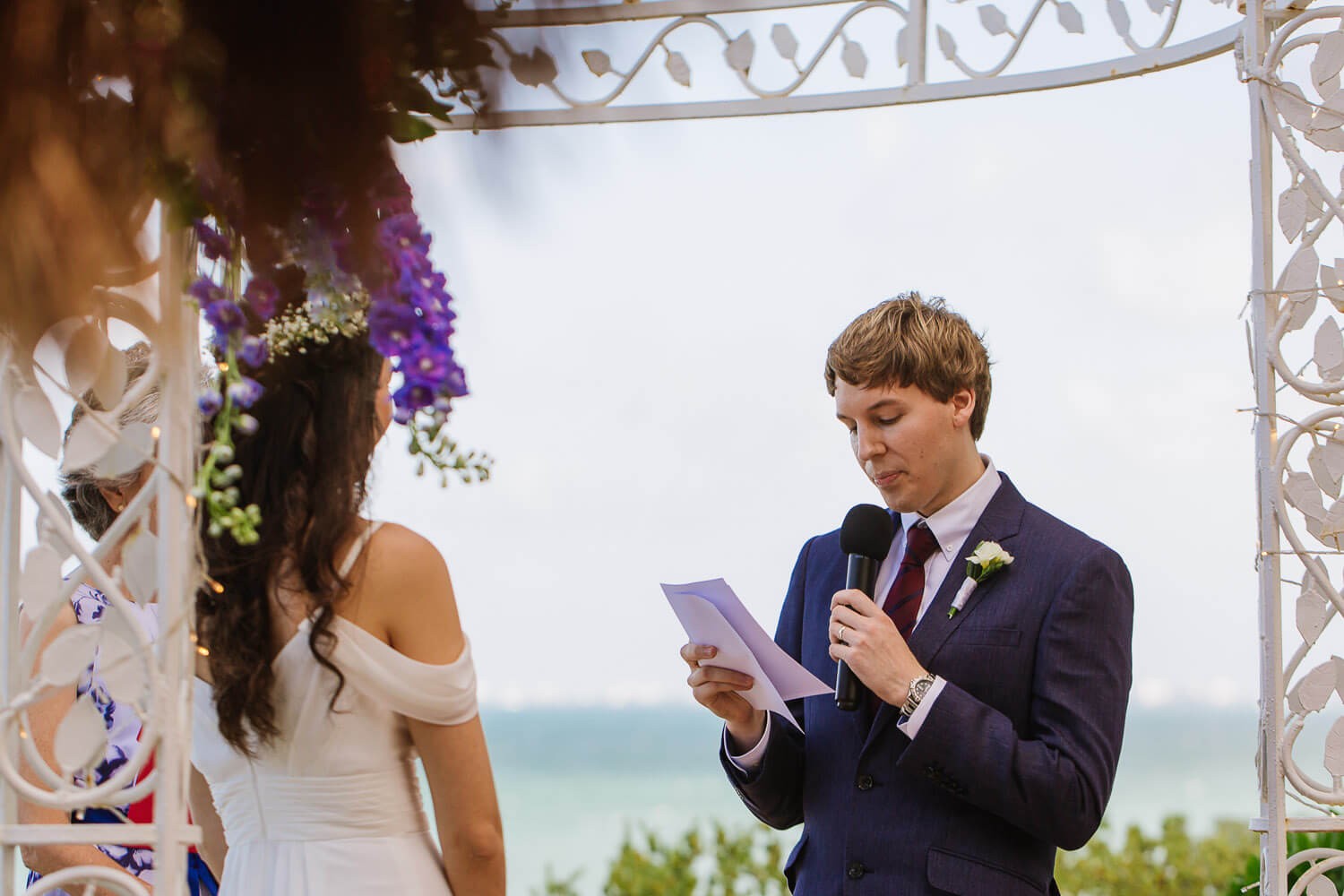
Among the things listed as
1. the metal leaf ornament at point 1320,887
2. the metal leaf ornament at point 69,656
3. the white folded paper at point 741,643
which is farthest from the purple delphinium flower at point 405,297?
the metal leaf ornament at point 1320,887

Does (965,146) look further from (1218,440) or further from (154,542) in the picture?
(154,542)

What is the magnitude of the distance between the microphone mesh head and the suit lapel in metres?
0.16

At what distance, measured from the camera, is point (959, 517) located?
261 cm

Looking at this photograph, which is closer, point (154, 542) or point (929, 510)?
point (154, 542)

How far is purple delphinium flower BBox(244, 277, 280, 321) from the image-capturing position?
4.01 ft

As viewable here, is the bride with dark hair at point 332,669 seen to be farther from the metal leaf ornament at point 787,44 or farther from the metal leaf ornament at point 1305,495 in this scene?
the metal leaf ornament at point 1305,495

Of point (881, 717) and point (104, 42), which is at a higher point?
point (104, 42)

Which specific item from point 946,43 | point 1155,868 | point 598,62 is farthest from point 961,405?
point 1155,868

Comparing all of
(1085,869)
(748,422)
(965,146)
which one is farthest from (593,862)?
(1085,869)

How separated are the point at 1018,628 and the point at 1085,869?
4.93m

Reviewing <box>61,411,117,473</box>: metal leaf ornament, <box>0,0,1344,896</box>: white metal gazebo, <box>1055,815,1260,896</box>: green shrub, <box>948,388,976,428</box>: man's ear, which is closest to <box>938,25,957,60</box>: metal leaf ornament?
<box>0,0,1344,896</box>: white metal gazebo

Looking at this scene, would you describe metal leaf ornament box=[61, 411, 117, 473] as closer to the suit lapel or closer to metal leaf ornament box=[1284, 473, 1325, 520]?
the suit lapel

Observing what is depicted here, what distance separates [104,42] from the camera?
1111 mm

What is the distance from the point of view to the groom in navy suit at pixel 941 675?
2330 millimetres
